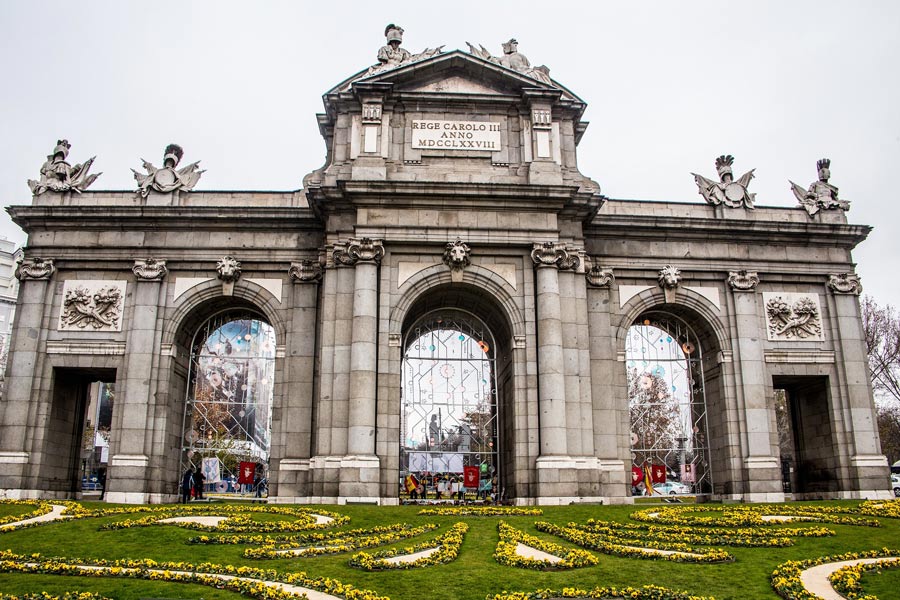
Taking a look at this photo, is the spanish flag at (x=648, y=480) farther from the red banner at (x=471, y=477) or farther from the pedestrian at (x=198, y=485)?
the pedestrian at (x=198, y=485)

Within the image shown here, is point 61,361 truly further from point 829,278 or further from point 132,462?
point 829,278

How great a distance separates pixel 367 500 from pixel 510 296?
777cm

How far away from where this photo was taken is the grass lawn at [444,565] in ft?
38.0

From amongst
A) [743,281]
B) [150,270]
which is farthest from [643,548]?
[150,270]

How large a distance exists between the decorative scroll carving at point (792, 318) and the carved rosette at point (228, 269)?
18.8 m

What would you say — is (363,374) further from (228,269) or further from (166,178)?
(166,178)

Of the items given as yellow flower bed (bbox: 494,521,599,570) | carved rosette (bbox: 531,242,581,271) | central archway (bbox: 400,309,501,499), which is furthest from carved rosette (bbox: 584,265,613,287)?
yellow flower bed (bbox: 494,521,599,570)

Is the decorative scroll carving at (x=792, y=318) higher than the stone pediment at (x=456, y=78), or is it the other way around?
the stone pediment at (x=456, y=78)

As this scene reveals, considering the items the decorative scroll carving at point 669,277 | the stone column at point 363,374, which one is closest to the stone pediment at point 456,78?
the stone column at point 363,374

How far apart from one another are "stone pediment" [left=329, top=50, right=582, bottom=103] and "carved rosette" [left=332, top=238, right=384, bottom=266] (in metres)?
5.52

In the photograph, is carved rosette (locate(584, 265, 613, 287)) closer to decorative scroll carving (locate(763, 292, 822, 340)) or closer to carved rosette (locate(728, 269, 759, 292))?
carved rosette (locate(728, 269, 759, 292))

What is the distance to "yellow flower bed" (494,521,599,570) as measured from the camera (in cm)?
1325

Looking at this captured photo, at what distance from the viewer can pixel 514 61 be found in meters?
27.3

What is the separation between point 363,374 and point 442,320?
19.3 feet
